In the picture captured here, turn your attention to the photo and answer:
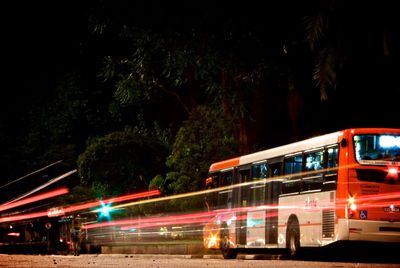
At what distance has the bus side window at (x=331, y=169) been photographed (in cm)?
1955

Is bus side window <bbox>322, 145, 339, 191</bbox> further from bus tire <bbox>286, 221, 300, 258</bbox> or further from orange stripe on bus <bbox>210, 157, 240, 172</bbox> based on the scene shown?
orange stripe on bus <bbox>210, 157, 240, 172</bbox>

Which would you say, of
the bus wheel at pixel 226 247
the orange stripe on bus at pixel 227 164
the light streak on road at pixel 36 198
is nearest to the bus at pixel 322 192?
the orange stripe on bus at pixel 227 164

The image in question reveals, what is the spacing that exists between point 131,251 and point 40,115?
26.8ft

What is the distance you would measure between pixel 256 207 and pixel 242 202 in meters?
1.22

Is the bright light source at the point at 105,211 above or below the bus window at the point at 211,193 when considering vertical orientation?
below

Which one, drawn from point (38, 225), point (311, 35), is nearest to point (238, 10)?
point (311, 35)

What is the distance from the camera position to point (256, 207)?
960 inches

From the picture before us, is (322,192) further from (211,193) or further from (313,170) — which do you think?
(211,193)

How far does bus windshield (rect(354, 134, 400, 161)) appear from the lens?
19266 millimetres

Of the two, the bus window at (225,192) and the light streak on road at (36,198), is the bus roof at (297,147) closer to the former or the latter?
the bus window at (225,192)

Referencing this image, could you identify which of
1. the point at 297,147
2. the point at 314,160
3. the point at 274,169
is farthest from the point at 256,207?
the point at 314,160

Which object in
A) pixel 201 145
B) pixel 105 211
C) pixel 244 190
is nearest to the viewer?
pixel 244 190

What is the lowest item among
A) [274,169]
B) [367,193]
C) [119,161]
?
[367,193]

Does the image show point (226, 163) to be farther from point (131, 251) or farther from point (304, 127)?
point (131, 251)
